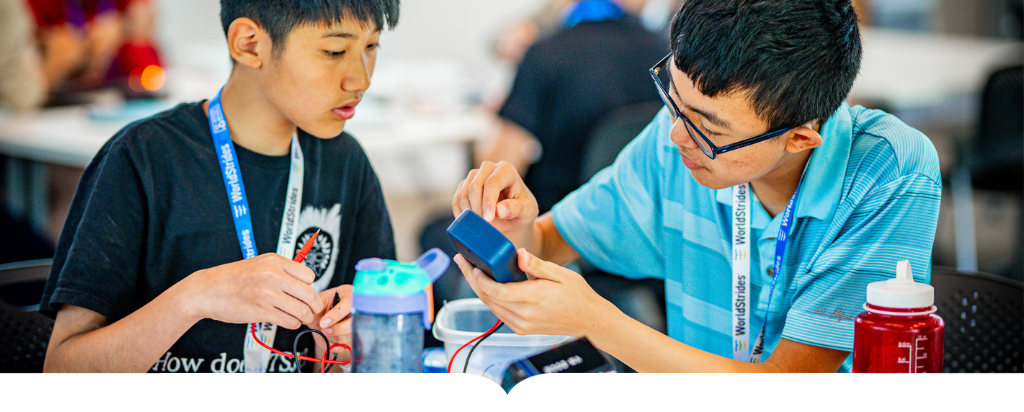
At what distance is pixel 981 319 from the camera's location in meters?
1.29

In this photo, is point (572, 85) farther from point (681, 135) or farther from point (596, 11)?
point (681, 135)

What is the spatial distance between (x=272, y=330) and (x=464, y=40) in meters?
4.60

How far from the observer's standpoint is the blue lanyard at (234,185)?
1092mm

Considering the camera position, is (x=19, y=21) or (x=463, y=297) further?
(x=19, y=21)

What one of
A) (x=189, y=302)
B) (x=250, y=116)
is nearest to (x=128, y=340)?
(x=189, y=302)

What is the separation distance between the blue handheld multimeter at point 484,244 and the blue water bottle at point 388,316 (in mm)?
130

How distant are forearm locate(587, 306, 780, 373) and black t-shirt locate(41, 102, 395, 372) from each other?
0.41m

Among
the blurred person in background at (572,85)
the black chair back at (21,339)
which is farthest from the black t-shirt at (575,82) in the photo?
the black chair back at (21,339)

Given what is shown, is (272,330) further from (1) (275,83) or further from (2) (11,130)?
(2) (11,130)

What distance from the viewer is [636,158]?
4.13 ft

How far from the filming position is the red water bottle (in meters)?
0.88

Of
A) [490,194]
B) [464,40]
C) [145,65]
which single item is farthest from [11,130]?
[464,40]

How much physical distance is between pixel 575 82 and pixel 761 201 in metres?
0.84

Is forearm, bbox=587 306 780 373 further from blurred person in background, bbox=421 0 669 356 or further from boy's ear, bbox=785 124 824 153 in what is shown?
blurred person in background, bbox=421 0 669 356
